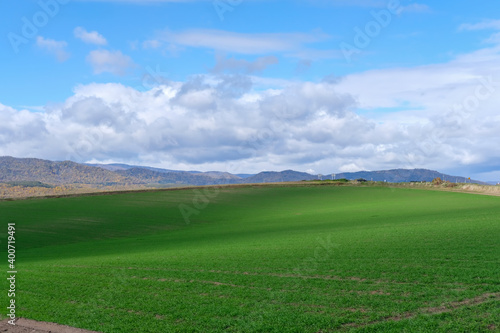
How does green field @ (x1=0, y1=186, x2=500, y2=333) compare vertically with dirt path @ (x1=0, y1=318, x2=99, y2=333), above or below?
above

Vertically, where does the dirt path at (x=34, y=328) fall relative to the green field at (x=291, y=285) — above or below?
below

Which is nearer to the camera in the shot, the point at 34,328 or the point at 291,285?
the point at 34,328

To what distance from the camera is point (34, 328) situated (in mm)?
15070

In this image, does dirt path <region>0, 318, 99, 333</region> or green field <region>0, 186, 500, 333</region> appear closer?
green field <region>0, 186, 500, 333</region>

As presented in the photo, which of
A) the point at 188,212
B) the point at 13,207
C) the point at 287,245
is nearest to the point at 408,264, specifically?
the point at 287,245

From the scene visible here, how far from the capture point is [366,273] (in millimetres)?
20281

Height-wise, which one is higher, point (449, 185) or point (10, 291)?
point (449, 185)

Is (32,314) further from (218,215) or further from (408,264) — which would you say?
(218,215)

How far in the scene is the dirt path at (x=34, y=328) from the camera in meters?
14.6

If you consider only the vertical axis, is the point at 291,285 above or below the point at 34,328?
above

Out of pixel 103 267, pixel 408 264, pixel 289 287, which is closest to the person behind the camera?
pixel 289 287

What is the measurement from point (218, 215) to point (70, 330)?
2098 inches

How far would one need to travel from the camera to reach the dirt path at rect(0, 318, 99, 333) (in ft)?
48.0

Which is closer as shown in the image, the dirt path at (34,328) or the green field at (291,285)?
the green field at (291,285)
